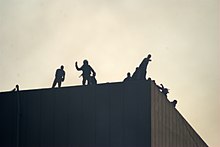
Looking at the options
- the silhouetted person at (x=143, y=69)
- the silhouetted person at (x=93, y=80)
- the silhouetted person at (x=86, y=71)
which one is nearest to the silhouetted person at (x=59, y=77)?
A: the silhouetted person at (x=86, y=71)

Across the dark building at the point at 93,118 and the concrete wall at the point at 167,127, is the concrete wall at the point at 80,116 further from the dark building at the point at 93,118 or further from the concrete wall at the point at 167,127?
the concrete wall at the point at 167,127

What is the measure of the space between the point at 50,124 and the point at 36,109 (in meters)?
0.83

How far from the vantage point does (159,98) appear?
48.7 ft

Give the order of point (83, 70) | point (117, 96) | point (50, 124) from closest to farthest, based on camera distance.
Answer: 1. point (117, 96)
2. point (50, 124)
3. point (83, 70)

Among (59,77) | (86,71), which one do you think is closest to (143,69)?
(86,71)

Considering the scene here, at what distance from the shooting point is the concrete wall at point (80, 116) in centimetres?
1433

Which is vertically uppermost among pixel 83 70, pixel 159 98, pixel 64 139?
pixel 83 70

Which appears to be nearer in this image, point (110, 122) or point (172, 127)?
point (110, 122)

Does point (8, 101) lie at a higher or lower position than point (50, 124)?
higher

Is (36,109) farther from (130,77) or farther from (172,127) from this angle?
(172,127)

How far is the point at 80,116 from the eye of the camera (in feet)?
50.6

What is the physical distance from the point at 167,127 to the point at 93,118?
2545 millimetres

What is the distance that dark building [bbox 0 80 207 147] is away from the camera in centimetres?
1427

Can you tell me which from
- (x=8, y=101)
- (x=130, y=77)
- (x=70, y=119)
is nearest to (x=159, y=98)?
(x=130, y=77)
